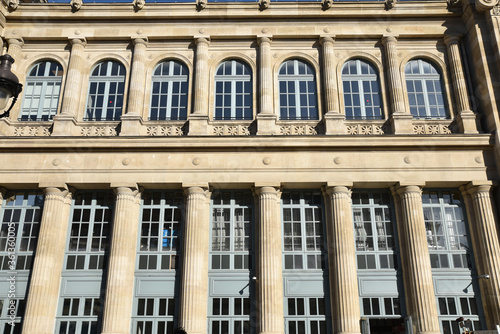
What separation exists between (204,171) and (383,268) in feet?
24.3

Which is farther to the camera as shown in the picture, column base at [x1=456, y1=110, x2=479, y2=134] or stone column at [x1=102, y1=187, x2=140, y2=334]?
column base at [x1=456, y1=110, x2=479, y2=134]

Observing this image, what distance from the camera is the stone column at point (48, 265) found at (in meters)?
15.9

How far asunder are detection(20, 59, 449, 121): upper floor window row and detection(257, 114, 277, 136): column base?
0.76 meters

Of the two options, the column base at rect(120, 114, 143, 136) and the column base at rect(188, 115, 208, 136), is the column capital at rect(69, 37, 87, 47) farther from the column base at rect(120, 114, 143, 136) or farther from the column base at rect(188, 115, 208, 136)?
the column base at rect(188, 115, 208, 136)

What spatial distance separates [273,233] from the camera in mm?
16766

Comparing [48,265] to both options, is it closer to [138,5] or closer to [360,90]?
[138,5]

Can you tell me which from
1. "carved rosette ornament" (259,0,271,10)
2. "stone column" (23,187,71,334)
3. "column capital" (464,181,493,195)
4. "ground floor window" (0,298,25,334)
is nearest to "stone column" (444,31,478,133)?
"column capital" (464,181,493,195)

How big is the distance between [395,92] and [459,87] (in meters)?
2.58

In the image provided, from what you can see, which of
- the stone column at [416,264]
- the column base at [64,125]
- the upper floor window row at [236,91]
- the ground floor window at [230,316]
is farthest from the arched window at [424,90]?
the column base at [64,125]

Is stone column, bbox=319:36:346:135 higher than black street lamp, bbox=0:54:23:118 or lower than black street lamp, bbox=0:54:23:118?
higher

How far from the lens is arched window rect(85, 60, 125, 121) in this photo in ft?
63.0

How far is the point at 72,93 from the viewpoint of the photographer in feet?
62.2

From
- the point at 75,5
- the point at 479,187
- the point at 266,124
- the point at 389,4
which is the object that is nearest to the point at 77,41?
the point at 75,5

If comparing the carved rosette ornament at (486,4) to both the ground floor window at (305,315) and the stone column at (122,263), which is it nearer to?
the ground floor window at (305,315)
